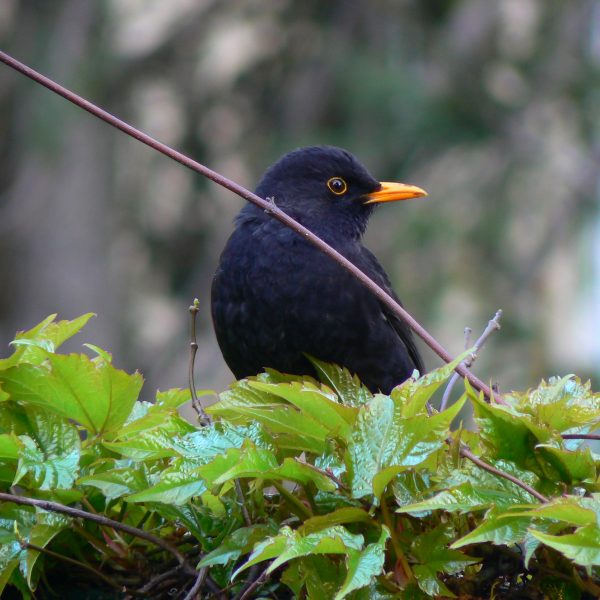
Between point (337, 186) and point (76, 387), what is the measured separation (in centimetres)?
269

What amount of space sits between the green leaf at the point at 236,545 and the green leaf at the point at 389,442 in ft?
0.59

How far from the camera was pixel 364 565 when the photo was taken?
1523 mm

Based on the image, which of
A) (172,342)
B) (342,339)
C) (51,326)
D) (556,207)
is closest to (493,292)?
(556,207)

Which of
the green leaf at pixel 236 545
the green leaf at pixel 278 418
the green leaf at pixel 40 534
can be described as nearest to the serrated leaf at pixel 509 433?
the green leaf at pixel 278 418

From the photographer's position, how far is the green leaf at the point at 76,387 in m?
1.84

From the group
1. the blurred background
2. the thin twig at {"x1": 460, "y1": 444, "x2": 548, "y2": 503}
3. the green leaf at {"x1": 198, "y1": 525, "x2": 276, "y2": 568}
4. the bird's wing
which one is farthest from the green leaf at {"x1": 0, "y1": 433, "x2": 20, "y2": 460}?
the blurred background

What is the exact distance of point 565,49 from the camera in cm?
1054

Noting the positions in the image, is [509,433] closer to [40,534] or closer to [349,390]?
[349,390]

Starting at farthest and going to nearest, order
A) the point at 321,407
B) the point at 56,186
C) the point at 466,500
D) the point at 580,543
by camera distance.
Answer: the point at 56,186
the point at 321,407
the point at 466,500
the point at 580,543

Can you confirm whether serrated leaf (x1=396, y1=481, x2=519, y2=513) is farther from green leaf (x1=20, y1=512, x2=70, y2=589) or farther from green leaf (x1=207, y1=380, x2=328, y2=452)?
green leaf (x1=20, y1=512, x2=70, y2=589)

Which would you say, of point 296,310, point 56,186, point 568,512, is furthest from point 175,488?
point 56,186

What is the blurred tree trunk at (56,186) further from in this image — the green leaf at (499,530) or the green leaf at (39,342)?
the green leaf at (499,530)

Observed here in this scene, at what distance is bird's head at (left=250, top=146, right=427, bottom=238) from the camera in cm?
432

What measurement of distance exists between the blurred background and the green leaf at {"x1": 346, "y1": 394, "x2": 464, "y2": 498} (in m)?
7.82
